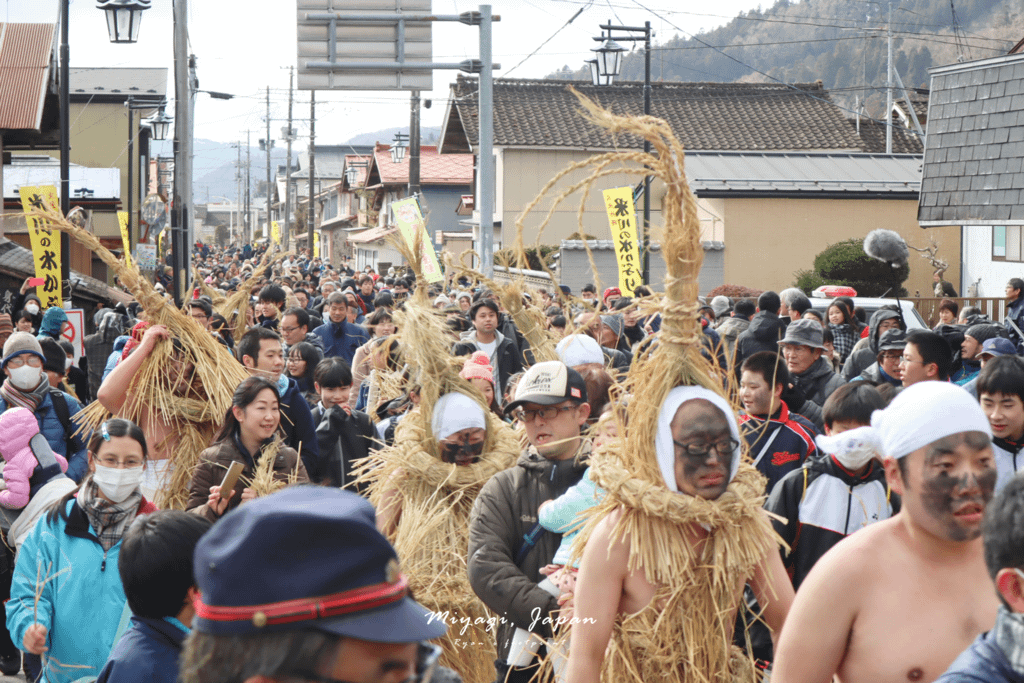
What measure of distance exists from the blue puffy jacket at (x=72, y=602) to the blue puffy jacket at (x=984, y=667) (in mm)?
2855

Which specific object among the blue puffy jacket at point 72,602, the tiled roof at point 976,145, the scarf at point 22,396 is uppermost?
the tiled roof at point 976,145

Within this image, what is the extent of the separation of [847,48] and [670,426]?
4968 inches

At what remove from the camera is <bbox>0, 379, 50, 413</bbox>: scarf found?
6422mm

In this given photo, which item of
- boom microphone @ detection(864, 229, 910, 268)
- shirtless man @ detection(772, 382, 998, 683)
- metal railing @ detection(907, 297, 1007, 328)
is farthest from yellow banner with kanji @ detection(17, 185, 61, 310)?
metal railing @ detection(907, 297, 1007, 328)

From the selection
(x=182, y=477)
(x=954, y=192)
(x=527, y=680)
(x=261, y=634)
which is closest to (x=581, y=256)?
(x=954, y=192)

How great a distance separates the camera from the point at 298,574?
59.1 inches

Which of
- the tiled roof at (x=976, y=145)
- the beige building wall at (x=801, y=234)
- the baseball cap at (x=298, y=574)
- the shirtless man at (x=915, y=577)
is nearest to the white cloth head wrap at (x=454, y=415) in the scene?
the shirtless man at (x=915, y=577)

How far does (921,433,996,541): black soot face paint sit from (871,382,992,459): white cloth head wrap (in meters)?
0.03

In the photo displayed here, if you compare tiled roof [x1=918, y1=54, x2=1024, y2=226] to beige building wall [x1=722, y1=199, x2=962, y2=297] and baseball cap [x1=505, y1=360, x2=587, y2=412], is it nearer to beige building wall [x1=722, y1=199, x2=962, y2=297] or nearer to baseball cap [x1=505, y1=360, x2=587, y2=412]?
baseball cap [x1=505, y1=360, x2=587, y2=412]

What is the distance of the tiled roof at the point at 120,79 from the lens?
46.9 m

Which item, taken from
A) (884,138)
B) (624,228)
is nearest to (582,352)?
(624,228)

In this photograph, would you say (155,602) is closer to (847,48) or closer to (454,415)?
(454,415)

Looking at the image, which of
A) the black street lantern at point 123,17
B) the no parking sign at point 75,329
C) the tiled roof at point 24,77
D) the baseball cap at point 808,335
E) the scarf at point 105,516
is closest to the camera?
the scarf at point 105,516

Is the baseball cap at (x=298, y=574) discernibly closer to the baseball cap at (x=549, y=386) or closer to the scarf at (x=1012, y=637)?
the scarf at (x=1012, y=637)
